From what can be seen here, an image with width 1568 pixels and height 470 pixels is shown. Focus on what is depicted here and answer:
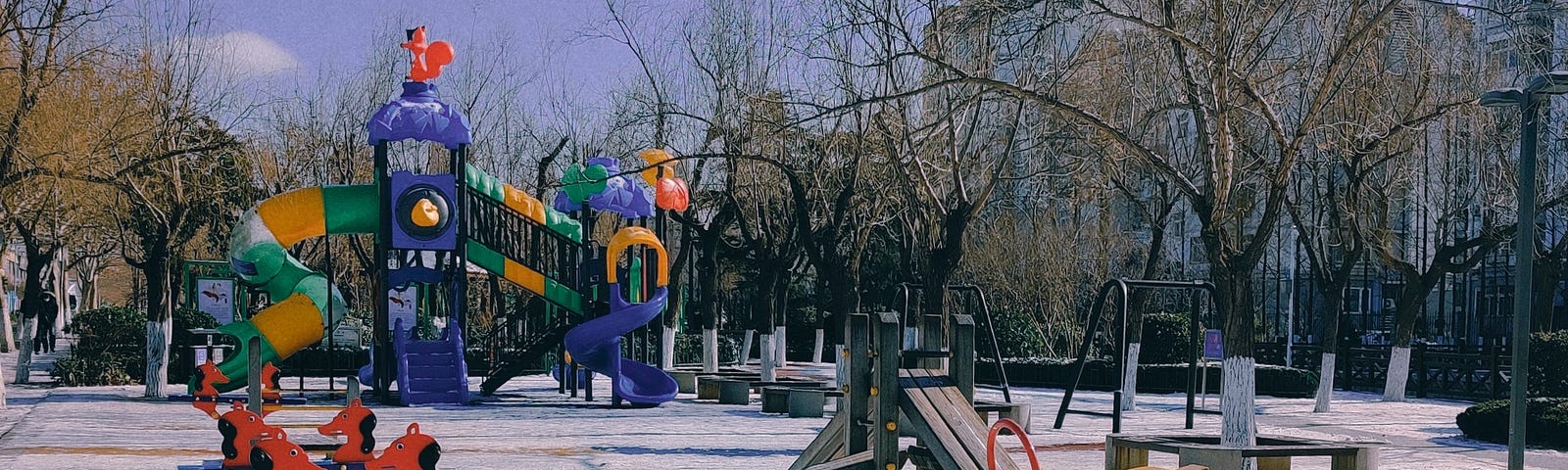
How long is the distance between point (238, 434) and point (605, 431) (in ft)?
19.7

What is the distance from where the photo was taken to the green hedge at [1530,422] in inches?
657

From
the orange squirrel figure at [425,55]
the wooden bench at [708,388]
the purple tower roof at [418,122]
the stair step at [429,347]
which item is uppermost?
the orange squirrel figure at [425,55]

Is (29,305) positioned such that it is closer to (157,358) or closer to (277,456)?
(157,358)

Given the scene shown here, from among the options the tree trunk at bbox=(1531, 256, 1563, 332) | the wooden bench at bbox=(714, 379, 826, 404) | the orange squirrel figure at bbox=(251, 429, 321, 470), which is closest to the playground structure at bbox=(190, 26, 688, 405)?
the wooden bench at bbox=(714, 379, 826, 404)

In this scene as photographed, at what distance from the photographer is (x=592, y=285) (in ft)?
81.1

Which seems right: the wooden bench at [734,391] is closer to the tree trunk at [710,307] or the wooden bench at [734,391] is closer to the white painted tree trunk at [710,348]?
the tree trunk at [710,307]

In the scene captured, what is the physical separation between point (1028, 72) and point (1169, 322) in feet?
40.9

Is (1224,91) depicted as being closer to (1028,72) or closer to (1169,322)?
(1028,72)

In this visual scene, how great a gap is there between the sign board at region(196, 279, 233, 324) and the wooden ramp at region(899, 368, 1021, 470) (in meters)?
20.6

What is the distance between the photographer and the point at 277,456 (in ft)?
36.4

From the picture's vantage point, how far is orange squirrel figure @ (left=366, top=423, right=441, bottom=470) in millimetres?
10938

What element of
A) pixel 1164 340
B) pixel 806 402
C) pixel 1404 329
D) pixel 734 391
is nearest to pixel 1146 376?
pixel 1164 340

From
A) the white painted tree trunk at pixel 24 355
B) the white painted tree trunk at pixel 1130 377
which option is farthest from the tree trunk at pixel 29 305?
the white painted tree trunk at pixel 1130 377

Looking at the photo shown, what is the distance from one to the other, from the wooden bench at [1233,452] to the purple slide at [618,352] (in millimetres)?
11700
